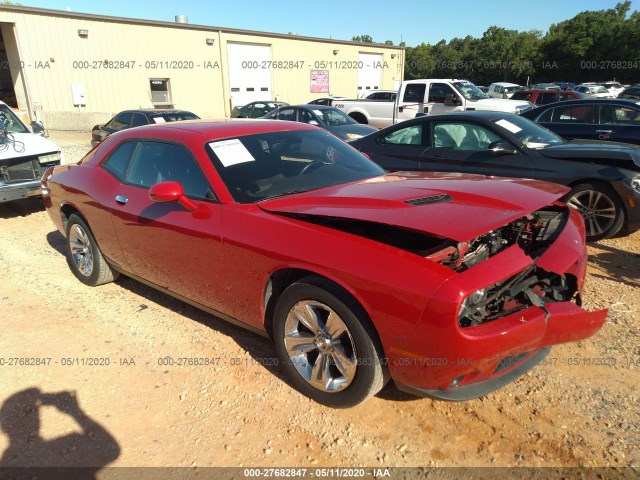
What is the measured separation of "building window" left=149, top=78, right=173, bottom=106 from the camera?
23631mm

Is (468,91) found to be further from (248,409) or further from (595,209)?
(248,409)

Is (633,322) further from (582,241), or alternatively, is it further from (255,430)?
(255,430)

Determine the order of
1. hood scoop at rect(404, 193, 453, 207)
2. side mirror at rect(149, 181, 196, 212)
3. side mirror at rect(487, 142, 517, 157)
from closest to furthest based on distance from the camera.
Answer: hood scoop at rect(404, 193, 453, 207) → side mirror at rect(149, 181, 196, 212) → side mirror at rect(487, 142, 517, 157)

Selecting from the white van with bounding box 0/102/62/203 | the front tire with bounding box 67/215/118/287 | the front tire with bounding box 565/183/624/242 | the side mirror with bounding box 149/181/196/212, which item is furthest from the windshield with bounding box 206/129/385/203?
the white van with bounding box 0/102/62/203

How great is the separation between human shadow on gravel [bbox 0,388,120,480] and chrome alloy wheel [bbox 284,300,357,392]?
1.12 metres

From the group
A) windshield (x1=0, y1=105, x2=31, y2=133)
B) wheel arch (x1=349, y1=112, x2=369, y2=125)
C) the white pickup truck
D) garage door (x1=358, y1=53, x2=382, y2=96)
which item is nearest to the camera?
windshield (x1=0, y1=105, x2=31, y2=133)

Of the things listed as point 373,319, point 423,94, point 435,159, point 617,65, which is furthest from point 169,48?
point 617,65

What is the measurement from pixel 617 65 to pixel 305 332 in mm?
55706

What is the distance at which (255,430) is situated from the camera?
2645mm

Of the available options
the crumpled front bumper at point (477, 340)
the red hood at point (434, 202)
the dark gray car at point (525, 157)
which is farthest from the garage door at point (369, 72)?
the crumpled front bumper at point (477, 340)

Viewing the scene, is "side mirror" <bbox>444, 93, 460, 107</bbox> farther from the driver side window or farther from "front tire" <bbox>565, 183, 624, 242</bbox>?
the driver side window

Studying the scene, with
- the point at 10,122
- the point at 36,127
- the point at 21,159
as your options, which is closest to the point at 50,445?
the point at 21,159

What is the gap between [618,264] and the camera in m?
4.78

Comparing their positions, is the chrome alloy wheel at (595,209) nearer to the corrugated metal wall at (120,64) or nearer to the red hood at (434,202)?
the red hood at (434,202)
